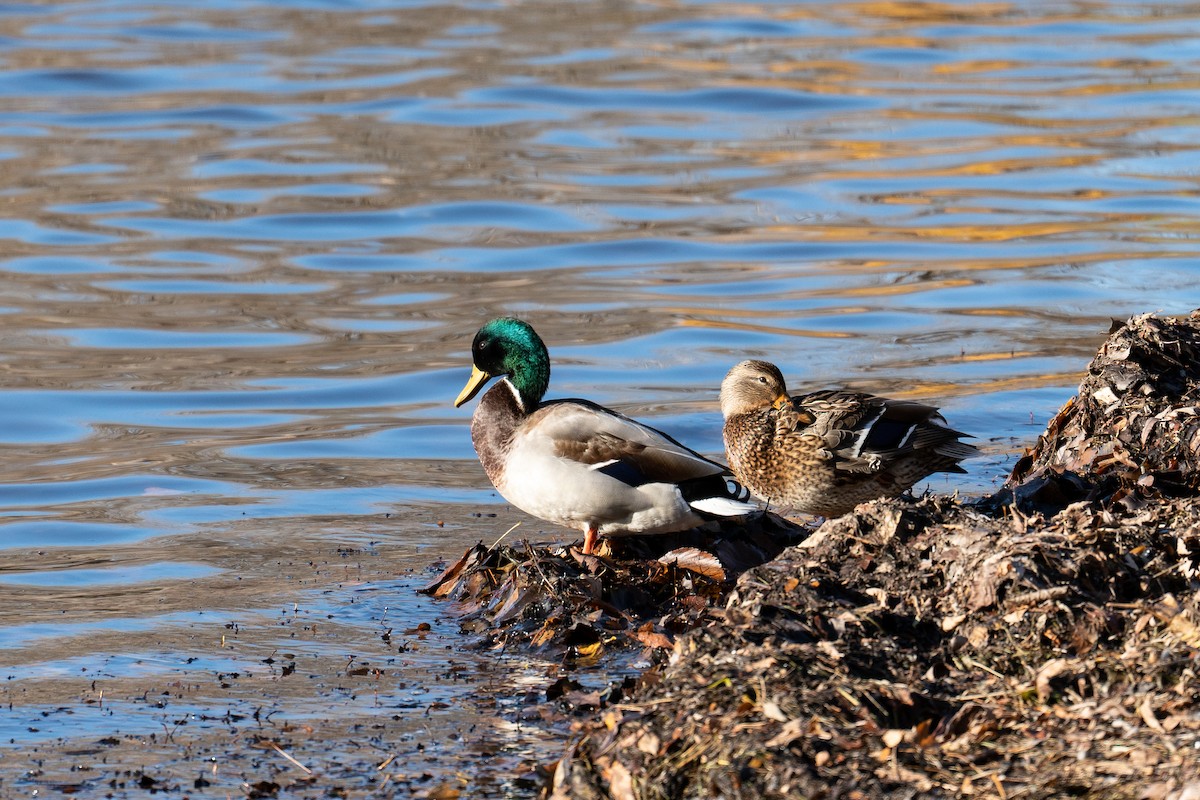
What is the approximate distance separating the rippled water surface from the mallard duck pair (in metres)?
0.65

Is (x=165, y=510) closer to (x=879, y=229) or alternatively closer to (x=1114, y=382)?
(x=1114, y=382)

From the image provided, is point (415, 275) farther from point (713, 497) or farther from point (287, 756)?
point (287, 756)

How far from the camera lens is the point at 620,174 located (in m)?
17.4

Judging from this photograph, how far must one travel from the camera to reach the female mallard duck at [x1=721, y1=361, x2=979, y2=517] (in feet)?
22.5

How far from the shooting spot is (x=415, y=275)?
14.1m

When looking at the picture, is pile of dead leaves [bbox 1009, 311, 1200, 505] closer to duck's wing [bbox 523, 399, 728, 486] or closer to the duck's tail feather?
the duck's tail feather

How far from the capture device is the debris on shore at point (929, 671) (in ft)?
13.4

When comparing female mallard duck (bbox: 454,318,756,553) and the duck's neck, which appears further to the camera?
the duck's neck

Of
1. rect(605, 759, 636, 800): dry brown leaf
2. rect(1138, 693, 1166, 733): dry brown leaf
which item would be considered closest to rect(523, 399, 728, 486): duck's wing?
rect(605, 759, 636, 800): dry brown leaf

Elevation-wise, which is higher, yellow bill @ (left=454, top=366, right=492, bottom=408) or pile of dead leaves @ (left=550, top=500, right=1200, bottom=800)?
yellow bill @ (left=454, top=366, right=492, bottom=408)

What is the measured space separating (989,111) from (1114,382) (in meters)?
12.9

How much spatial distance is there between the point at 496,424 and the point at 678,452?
2.40ft

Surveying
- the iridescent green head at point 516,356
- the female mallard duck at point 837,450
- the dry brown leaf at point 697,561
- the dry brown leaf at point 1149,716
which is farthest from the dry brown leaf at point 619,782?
the iridescent green head at point 516,356

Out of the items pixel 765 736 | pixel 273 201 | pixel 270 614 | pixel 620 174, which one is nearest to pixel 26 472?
pixel 270 614
